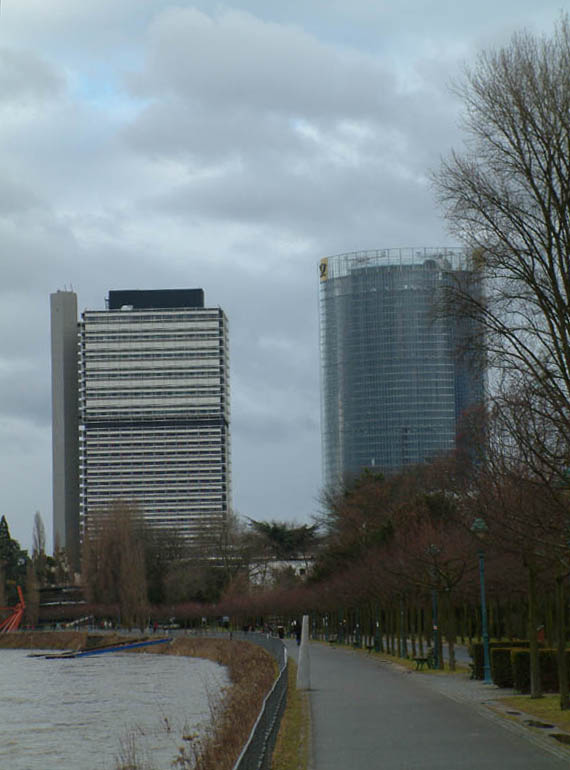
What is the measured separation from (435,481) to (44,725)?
45111 millimetres

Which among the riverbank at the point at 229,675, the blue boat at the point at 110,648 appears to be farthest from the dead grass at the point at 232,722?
the blue boat at the point at 110,648

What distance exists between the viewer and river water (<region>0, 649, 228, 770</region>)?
30.5 meters

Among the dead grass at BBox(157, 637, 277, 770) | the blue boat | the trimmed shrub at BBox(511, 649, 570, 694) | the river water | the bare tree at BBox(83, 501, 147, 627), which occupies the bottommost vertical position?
the blue boat

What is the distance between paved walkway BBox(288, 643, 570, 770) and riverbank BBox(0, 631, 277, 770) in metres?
1.39

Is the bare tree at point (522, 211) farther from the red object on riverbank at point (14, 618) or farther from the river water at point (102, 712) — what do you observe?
the red object on riverbank at point (14, 618)

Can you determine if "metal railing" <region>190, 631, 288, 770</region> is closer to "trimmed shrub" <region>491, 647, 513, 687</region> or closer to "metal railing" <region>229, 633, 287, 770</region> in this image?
"metal railing" <region>229, 633, 287, 770</region>

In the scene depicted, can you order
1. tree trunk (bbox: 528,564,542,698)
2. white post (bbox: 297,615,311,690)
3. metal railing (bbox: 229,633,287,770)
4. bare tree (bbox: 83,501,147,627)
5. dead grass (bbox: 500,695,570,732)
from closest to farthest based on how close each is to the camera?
metal railing (bbox: 229,633,287,770) → dead grass (bbox: 500,695,570,732) → tree trunk (bbox: 528,564,542,698) → white post (bbox: 297,615,311,690) → bare tree (bbox: 83,501,147,627)

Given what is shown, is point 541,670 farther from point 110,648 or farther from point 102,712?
point 110,648

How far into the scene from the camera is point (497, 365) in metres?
23.9

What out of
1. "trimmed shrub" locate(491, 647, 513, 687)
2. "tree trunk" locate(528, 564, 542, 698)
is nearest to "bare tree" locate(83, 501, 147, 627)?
"trimmed shrub" locate(491, 647, 513, 687)

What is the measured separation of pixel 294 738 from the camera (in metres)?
21.7

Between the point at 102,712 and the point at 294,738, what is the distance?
947 inches

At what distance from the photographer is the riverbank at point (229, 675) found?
21.0m

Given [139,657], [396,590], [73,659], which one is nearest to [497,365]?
[396,590]
